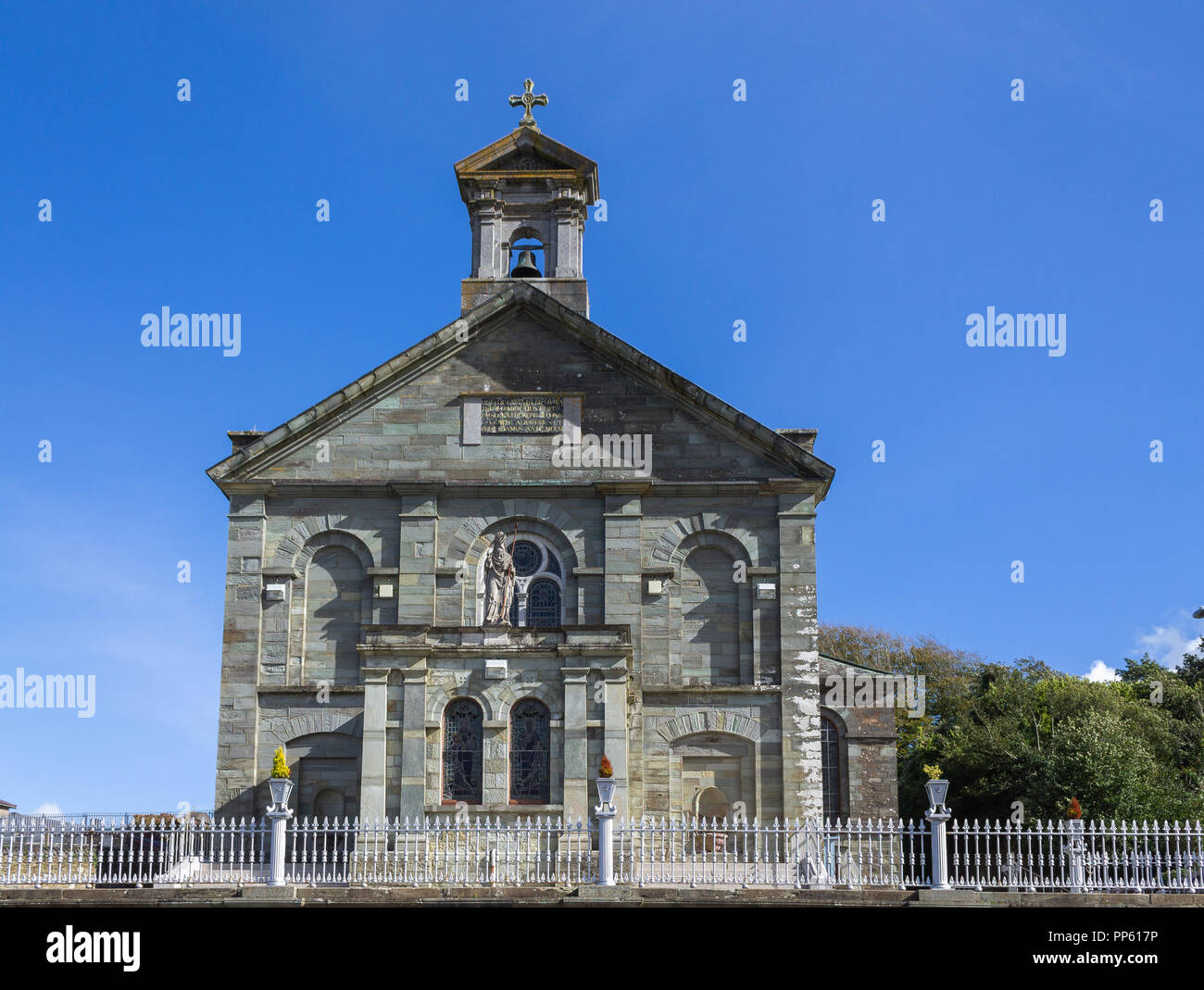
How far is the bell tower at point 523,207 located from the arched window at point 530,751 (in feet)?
38.3

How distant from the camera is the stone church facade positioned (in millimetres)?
32938

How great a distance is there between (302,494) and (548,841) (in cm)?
1145

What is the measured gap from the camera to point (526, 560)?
114 ft

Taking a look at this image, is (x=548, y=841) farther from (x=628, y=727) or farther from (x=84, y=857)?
(x=84, y=857)

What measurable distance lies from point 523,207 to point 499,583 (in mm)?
10955

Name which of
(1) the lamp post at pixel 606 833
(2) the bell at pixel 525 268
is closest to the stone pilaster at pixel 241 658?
(2) the bell at pixel 525 268

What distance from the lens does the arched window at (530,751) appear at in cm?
3127

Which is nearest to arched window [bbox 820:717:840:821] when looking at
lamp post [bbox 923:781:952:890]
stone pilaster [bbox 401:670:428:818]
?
stone pilaster [bbox 401:670:428:818]

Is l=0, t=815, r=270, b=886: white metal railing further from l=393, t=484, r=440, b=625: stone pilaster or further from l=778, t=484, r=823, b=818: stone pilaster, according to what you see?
l=778, t=484, r=823, b=818: stone pilaster

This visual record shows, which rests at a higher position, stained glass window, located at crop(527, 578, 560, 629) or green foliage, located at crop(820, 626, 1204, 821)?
stained glass window, located at crop(527, 578, 560, 629)

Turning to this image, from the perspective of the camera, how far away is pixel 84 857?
27.3 m

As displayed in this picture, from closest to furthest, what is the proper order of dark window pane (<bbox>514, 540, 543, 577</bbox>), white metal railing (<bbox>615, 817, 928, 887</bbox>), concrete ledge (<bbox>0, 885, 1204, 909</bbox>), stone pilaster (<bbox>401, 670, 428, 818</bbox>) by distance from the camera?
1. concrete ledge (<bbox>0, 885, 1204, 909</bbox>)
2. white metal railing (<bbox>615, 817, 928, 887</bbox>)
3. stone pilaster (<bbox>401, 670, 428, 818</bbox>)
4. dark window pane (<bbox>514, 540, 543, 577</bbox>)

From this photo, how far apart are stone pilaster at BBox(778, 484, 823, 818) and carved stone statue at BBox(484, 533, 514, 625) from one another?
6.49 m
